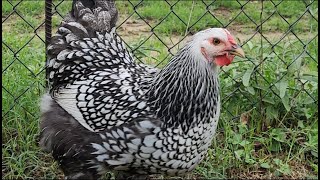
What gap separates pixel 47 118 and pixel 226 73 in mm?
1265

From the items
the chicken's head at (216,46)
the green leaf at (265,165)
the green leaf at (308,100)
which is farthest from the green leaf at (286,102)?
the chicken's head at (216,46)

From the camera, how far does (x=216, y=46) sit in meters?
2.90

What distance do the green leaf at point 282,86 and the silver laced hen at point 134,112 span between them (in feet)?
2.54

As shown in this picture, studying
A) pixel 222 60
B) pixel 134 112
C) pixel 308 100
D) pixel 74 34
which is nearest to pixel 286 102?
pixel 308 100

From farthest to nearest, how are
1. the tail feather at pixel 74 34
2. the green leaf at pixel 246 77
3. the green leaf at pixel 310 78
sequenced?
1. the green leaf at pixel 310 78
2. the green leaf at pixel 246 77
3. the tail feather at pixel 74 34

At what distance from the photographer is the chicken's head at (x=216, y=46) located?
9.50ft

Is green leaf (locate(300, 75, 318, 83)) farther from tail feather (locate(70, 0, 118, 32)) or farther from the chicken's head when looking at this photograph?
tail feather (locate(70, 0, 118, 32))

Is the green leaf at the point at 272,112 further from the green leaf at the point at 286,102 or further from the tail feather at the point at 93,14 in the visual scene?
the tail feather at the point at 93,14

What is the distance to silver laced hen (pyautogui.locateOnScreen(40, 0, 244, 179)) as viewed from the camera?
291cm

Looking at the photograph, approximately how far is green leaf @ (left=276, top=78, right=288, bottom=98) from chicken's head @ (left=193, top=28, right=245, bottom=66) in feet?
2.87

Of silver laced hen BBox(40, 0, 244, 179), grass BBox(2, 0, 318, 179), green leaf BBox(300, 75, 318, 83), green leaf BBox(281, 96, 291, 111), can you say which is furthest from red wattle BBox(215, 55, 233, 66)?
green leaf BBox(300, 75, 318, 83)

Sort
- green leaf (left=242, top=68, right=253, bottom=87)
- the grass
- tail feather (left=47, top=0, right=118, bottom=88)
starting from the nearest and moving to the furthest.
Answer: tail feather (left=47, top=0, right=118, bottom=88), the grass, green leaf (left=242, top=68, right=253, bottom=87)

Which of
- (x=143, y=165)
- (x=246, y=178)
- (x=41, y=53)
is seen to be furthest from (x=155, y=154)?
(x=41, y=53)

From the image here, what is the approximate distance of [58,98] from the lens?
3.18 meters
